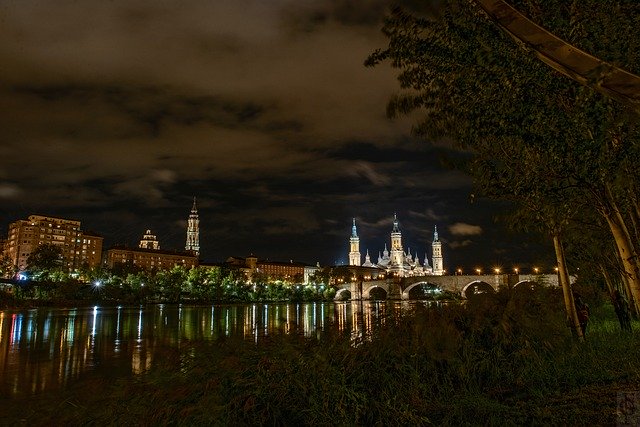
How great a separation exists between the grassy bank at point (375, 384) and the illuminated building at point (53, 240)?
605 ft

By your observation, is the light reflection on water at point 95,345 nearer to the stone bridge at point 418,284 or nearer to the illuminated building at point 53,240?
the stone bridge at point 418,284

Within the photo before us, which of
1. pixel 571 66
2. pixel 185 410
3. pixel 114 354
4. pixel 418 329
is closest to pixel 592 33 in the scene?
pixel 571 66

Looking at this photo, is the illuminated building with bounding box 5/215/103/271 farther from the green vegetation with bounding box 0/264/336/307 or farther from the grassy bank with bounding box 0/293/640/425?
the grassy bank with bounding box 0/293/640/425

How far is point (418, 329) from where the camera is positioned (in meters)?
12.2

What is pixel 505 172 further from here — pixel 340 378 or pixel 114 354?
pixel 114 354

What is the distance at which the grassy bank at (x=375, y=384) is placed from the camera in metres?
7.75

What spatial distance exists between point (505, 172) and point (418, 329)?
4.86 metres

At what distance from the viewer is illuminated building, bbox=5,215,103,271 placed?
18238 centimetres

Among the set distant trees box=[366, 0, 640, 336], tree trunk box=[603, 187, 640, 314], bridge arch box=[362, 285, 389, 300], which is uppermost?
bridge arch box=[362, 285, 389, 300]

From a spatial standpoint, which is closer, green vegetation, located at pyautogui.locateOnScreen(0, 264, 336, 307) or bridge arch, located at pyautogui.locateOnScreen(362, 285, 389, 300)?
green vegetation, located at pyautogui.locateOnScreen(0, 264, 336, 307)

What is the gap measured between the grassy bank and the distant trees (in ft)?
9.70

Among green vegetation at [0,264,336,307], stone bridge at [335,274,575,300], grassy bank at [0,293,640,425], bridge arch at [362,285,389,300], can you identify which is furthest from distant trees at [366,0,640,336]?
bridge arch at [362,285,389,300]

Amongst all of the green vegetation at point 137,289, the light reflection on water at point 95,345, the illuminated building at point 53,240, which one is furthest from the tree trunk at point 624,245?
the illuminated building at point 53,240

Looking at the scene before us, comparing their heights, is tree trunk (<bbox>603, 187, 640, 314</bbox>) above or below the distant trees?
below
